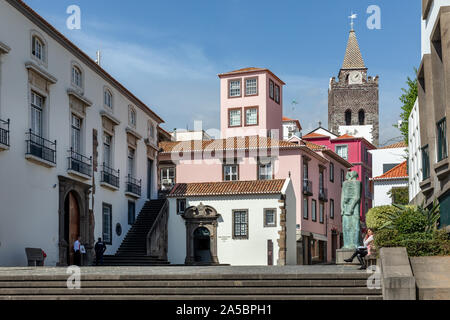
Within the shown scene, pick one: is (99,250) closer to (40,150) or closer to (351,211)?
(40,150)

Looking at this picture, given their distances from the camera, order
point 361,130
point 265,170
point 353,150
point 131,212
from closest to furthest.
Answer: point 131,212 < point 265,170 < point 353,150 < point 361,130

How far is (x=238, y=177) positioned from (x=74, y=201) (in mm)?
20440

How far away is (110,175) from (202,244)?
9285mm

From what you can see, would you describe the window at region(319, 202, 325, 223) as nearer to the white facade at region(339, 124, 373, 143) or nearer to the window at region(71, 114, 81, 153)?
the window at region(71, 114, 81, 153)

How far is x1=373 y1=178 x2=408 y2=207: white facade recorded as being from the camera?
49.6 m

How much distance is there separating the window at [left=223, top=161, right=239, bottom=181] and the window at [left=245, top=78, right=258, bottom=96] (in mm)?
7796

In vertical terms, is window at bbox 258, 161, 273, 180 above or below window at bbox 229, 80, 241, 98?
below

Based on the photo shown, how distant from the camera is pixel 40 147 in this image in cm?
2830

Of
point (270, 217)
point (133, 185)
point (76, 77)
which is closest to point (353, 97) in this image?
point (270, 217)

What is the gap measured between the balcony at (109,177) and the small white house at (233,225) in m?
6.66

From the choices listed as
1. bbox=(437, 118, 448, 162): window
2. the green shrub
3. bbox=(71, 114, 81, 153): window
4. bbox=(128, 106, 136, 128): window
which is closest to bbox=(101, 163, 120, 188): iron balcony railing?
bbox=(71, 114, 81, 153): window

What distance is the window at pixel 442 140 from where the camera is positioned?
19000mm

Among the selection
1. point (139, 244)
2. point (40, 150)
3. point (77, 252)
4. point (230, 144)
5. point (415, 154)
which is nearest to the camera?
point (415, 154)

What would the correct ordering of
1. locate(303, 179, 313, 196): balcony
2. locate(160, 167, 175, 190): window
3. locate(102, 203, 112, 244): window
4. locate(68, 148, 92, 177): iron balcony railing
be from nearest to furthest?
1. locate(68, 148, 92, 177): iron balcony railing
2. locate(102, 203, 112, 244): window
3. locate(303, 179, 313, 196): balcony
4. locate(160, 167, 175, 190): window
